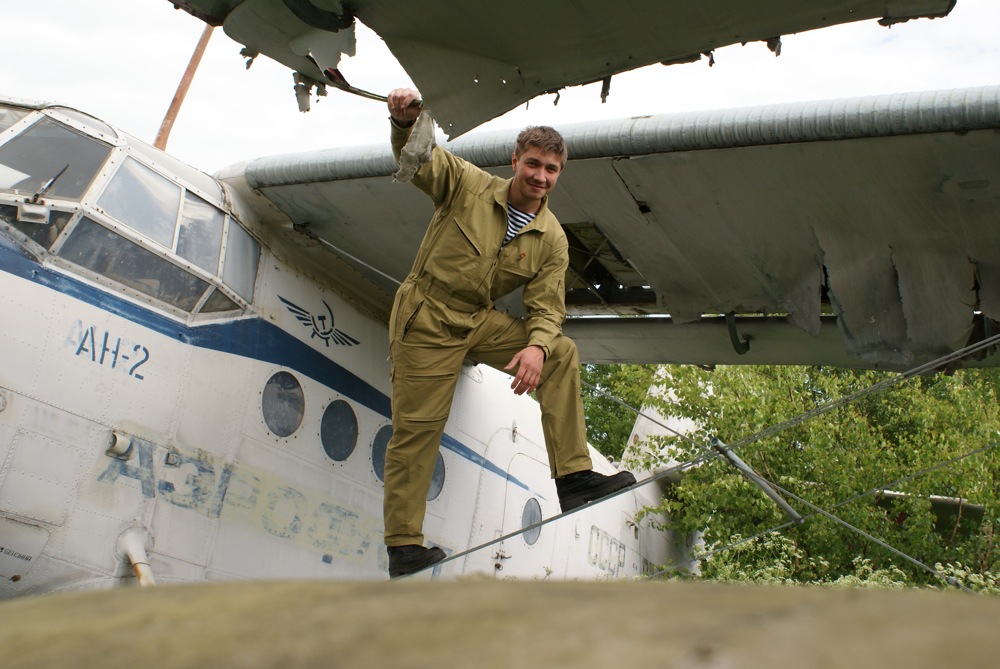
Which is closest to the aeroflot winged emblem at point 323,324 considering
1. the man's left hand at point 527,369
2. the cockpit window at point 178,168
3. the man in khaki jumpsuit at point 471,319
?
the cockpit window at point 178,168

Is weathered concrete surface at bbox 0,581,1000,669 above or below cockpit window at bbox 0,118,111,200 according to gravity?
below

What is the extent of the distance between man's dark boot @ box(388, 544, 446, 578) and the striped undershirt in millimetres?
1514

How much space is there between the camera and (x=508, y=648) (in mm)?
753

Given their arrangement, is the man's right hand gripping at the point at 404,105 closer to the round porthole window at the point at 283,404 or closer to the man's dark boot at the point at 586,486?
the man's dark boot at the point at 586,486

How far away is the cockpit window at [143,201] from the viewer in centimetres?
438

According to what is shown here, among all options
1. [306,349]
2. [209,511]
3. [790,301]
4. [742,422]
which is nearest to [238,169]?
[306,349]

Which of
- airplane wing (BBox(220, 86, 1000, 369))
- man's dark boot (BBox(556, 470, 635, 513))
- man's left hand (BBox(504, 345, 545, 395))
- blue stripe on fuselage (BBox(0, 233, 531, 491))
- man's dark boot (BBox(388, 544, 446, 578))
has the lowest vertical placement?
man's dark boot (BBox(388, 544, 446, 578))

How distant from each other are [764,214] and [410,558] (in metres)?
2.65

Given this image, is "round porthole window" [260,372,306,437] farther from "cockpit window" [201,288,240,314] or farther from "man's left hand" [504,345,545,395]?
"man's left hand" [504,345,545,395]

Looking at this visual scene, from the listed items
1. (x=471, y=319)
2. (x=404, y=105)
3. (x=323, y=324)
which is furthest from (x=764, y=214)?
(x=323, y=324)

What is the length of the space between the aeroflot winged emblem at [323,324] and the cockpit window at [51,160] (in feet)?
4.60

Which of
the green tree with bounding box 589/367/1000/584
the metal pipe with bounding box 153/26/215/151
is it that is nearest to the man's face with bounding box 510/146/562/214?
the green tree with bounding box 589/367/1000/584

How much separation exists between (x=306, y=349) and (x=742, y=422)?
284 inches

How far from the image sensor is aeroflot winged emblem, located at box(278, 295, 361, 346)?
5535 millimetres
